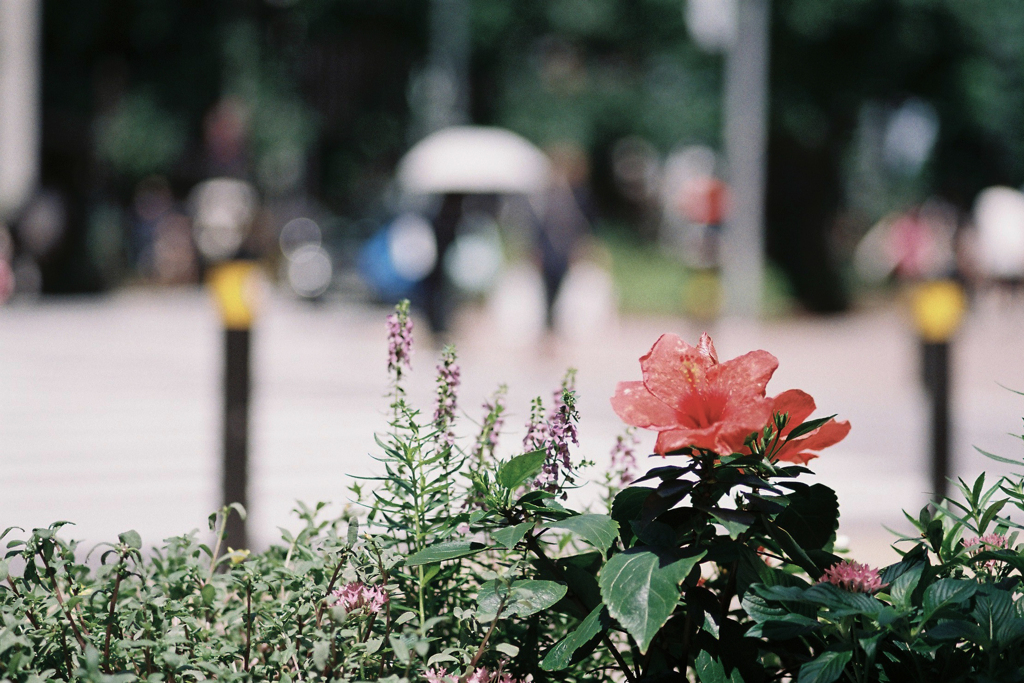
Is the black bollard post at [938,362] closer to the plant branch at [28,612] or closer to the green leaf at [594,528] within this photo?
the green leaf at [594,528]

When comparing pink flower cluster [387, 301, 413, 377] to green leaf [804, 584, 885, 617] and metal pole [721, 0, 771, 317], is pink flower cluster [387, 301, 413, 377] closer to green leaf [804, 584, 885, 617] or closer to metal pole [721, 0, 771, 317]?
green leaf [804, 584, 885, 617]

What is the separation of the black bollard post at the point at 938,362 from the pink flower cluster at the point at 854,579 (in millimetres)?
3908

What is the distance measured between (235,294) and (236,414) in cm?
46

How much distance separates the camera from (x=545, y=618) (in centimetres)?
182

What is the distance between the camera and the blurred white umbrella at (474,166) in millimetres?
17141

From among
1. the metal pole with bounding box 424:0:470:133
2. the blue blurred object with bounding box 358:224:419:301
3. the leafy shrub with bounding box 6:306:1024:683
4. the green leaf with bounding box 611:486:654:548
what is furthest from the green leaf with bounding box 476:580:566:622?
the metal pole with bounding box 424:0:470:133

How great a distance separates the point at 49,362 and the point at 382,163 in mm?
22593

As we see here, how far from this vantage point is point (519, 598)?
156cm

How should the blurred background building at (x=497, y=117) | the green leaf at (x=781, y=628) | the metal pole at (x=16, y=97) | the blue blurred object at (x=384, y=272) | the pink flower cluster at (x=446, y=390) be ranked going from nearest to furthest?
the green leaf at (x=781, y=628) → the pink flower cluster at (x=446, y=390) → the blue blurred object at (x=384, y=272) → the metal pole at (x=16, y=97) → the blurred background building at (x=497, y=117)

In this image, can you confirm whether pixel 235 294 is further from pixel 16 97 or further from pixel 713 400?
pixel 16 97

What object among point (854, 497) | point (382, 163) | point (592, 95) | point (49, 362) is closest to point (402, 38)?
point (382, 163)

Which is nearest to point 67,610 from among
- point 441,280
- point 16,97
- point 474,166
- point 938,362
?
point 938,362

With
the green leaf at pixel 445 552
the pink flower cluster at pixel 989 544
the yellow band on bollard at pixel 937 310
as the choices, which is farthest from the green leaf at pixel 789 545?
the yellow band on bollard at pixel 937 310

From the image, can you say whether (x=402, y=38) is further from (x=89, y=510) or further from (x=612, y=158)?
(x=89, y=510)
